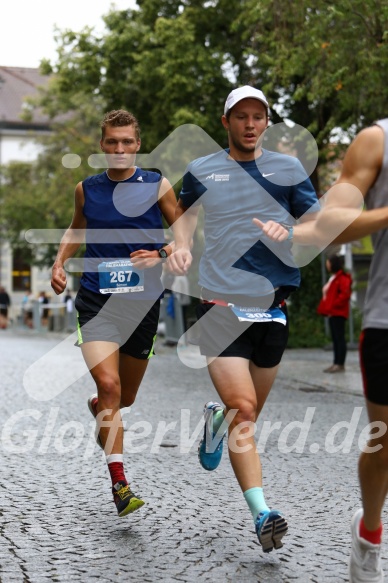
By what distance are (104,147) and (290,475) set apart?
7.90 ft

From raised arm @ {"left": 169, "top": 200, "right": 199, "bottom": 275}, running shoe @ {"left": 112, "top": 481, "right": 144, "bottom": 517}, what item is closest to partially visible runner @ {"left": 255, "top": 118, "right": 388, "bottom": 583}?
raised arm @ {"left": 169, "top": 200, "right": 199, "bottom": 275}

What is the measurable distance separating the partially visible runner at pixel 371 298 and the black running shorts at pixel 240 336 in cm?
114

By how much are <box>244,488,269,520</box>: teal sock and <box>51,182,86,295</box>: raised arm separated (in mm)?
1632

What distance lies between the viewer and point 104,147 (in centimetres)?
584

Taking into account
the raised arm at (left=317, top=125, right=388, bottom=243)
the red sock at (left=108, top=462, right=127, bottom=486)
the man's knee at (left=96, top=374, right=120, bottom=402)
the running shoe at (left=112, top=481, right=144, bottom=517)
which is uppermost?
the raised arm at (left=317, top=125, right=388, bottom=243)

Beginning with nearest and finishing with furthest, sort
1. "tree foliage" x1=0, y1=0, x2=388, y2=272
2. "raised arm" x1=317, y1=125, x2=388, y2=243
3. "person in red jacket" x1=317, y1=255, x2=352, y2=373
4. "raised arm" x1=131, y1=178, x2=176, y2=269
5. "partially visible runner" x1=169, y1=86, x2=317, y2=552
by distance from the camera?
1. "raised arm" x1=317, y1=125, x2=388, y2=243
2. "partially visible runner" x1=169, y1=86, x2=317, y2=552
3. "raised arm" x1=131, y1=178, x2=176, y2=269
4. "person in red jacket" x1=317, y1=255, x2=352, y2=373
5. "tree foliage" x1=0, y1=0, x2=388, y2=272

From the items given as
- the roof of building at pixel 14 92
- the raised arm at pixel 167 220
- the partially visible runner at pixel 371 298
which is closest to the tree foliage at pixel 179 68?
the raised arm at pixel 167 220

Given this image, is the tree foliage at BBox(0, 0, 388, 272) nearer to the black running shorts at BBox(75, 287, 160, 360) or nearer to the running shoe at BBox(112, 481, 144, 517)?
the black running shorts at BBox(75, 287, 160, 360)

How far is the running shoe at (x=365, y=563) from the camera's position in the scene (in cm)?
392

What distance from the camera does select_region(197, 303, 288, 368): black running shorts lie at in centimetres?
501

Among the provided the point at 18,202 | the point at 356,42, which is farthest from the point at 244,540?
the point at 18,202

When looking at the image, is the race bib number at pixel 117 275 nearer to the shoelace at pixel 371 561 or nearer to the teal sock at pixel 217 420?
the teal sock at pixel 217 420

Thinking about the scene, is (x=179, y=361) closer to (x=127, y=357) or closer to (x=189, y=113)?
(x=189, y=113)

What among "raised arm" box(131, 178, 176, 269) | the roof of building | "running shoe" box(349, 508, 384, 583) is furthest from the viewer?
the roof of building
